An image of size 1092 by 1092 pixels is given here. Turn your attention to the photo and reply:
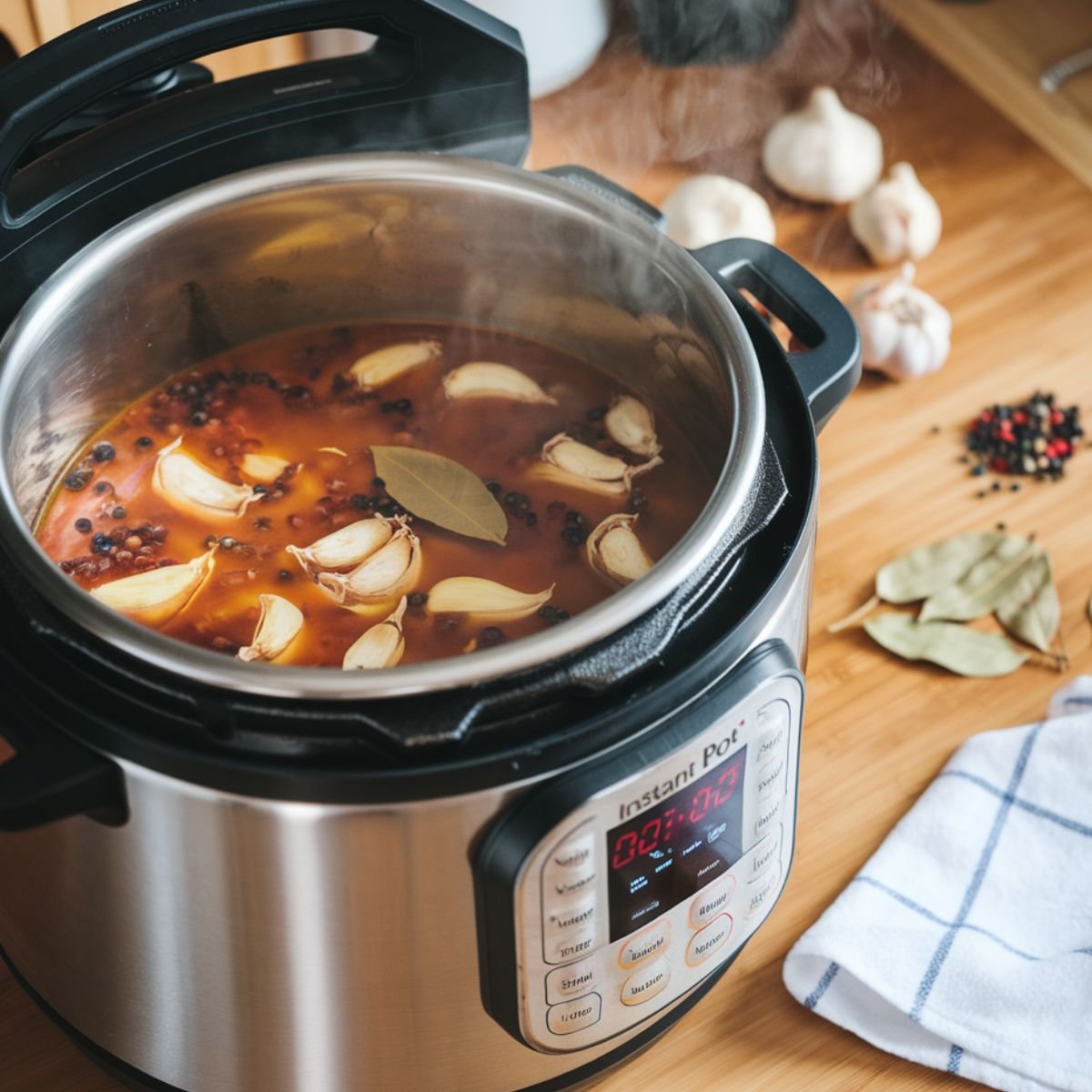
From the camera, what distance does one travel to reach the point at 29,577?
3.00ft

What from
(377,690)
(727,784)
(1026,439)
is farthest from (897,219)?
(377,690)

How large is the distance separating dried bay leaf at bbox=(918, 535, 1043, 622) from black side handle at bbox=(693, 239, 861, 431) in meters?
0.35

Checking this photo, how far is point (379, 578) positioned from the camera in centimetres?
117

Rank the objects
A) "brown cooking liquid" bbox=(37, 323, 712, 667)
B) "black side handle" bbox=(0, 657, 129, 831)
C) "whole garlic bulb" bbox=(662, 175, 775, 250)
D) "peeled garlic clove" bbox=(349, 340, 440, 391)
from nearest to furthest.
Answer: "black side handle" bbox=(0, 657, 129, 831)
"brown cooking liquid" bbox=(37, 323, 712, 667)
"peeled garlic clove" bbox=(349, 340, 440, 391)
"whole garlic bulb" bbox=(662, 175, 775, 250)

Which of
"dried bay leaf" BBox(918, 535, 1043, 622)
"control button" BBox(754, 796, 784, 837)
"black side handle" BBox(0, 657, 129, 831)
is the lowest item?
"dried bay leaf" BBox(918, 535, 1043, 622)

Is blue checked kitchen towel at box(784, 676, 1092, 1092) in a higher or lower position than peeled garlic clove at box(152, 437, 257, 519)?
lower

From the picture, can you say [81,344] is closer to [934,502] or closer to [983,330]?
[934,502]

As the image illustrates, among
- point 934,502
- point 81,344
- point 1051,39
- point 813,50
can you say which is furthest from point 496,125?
point 1051,39

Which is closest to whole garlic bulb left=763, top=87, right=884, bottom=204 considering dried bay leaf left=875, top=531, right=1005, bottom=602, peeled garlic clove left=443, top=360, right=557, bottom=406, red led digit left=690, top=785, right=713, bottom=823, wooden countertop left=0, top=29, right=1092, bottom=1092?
wooden countertop left=0, top=29, right=1092, bottom=1092

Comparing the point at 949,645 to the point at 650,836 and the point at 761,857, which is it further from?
the point at 650,836

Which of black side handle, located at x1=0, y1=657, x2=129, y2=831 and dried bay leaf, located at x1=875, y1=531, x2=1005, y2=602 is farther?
dried bay leaf, located at x1=875, y1=531, x2=1005, y2=602

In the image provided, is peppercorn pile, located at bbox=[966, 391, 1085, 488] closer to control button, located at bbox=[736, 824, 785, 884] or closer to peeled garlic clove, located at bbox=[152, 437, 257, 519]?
control button, located at bbox=[736, 824, 785, 884]

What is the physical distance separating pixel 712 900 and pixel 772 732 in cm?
13

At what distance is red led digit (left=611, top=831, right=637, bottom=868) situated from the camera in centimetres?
92
